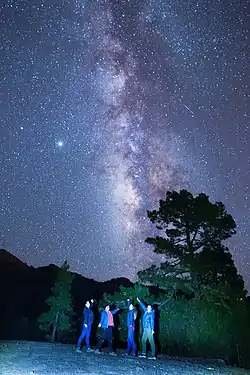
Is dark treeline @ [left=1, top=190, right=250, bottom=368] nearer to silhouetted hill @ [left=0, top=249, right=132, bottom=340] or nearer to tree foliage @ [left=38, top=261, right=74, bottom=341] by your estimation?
tree foliage @ [left=38, top=261, right=74, bottom=341]

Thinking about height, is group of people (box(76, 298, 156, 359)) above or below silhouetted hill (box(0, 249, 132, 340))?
below

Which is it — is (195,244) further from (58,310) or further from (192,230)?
(58,310)

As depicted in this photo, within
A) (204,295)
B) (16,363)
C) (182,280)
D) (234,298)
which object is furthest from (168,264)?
(16,363)

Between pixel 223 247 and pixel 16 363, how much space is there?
17.0 metres

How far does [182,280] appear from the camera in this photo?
2214 centimetres

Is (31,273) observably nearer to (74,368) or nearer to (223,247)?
(223,247)

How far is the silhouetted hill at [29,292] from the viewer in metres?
55.7

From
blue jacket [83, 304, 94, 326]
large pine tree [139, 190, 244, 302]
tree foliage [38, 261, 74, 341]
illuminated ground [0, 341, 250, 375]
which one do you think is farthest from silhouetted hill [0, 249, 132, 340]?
illuminated ground [0, 341, 250, 375]

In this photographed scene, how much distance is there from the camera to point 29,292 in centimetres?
8119

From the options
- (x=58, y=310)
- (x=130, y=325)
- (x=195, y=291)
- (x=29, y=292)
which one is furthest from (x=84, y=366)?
(x=29, y=292)

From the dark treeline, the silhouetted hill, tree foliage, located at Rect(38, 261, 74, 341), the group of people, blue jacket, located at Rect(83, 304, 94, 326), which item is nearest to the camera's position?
the group of people

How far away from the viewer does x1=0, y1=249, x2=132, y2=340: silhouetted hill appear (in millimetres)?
55697

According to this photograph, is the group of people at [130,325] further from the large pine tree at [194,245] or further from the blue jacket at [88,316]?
the large pine tree at [194,245]

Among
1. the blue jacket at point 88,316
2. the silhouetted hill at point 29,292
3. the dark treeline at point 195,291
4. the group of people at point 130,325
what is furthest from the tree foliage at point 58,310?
the blue jacket at point 88,316
